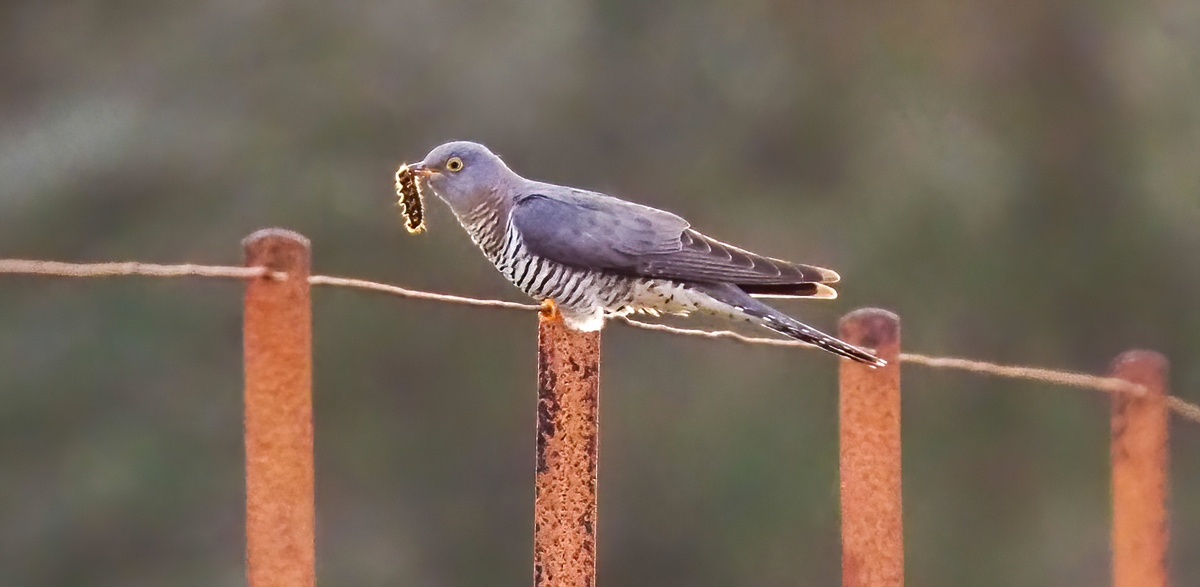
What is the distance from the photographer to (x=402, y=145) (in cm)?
632

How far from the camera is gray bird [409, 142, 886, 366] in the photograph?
193cm

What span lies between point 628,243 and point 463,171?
253 mm

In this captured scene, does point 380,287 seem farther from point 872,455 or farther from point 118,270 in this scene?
point 872,455

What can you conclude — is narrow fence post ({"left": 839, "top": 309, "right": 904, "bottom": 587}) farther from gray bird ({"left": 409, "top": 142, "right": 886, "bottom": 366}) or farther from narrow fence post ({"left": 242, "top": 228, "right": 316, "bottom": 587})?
narrow fence post ({"left": 242, "top": 228, "right": 316, "bottom": 587})

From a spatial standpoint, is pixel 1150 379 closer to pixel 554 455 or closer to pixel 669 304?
pixel 669 304

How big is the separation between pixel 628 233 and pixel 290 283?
2.34ft

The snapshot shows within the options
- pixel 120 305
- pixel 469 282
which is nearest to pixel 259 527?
pixel 469 282

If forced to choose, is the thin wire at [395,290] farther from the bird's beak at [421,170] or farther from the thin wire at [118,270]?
the bird's beak at [421,170]

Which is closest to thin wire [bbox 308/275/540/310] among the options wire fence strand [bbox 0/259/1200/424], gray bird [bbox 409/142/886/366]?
wire fence strand [bbox 0/259/1200/424]

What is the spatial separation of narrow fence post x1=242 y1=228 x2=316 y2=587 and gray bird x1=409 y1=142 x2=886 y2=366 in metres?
0.54

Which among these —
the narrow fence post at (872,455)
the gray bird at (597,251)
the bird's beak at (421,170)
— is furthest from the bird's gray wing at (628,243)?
the narrow fence post at (872,455)

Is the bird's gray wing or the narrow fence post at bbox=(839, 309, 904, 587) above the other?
the bird's gray wing

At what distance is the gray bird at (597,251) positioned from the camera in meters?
1.93

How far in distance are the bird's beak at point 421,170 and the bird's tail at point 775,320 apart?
17.1 inches
